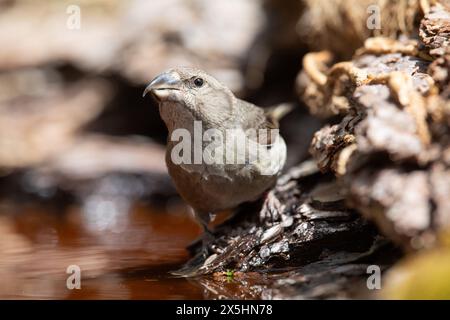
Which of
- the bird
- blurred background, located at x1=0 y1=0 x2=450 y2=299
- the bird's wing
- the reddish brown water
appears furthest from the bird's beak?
blurred background, located at x1=0 y1=0 x2=450 y2=299

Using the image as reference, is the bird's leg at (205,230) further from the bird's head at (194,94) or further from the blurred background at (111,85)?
the blurred background at (111,85)

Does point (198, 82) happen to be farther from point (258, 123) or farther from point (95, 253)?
point (95, 253)

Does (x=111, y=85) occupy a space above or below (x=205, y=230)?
above

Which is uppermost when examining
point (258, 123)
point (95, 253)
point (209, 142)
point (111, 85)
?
point (111, 85)

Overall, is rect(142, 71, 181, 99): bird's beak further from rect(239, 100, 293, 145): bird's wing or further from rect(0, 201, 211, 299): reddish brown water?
rect(0, 201, 211, 299): reddish brown water

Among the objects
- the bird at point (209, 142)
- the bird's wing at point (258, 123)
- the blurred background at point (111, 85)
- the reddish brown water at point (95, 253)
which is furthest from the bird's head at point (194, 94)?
the blurred background at point (111, 85)

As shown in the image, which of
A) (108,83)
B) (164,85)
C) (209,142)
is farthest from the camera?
(108,83)

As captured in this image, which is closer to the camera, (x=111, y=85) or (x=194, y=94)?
(x=194, y=94)

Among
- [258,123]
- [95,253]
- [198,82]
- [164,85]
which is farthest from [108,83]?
[164,85]
